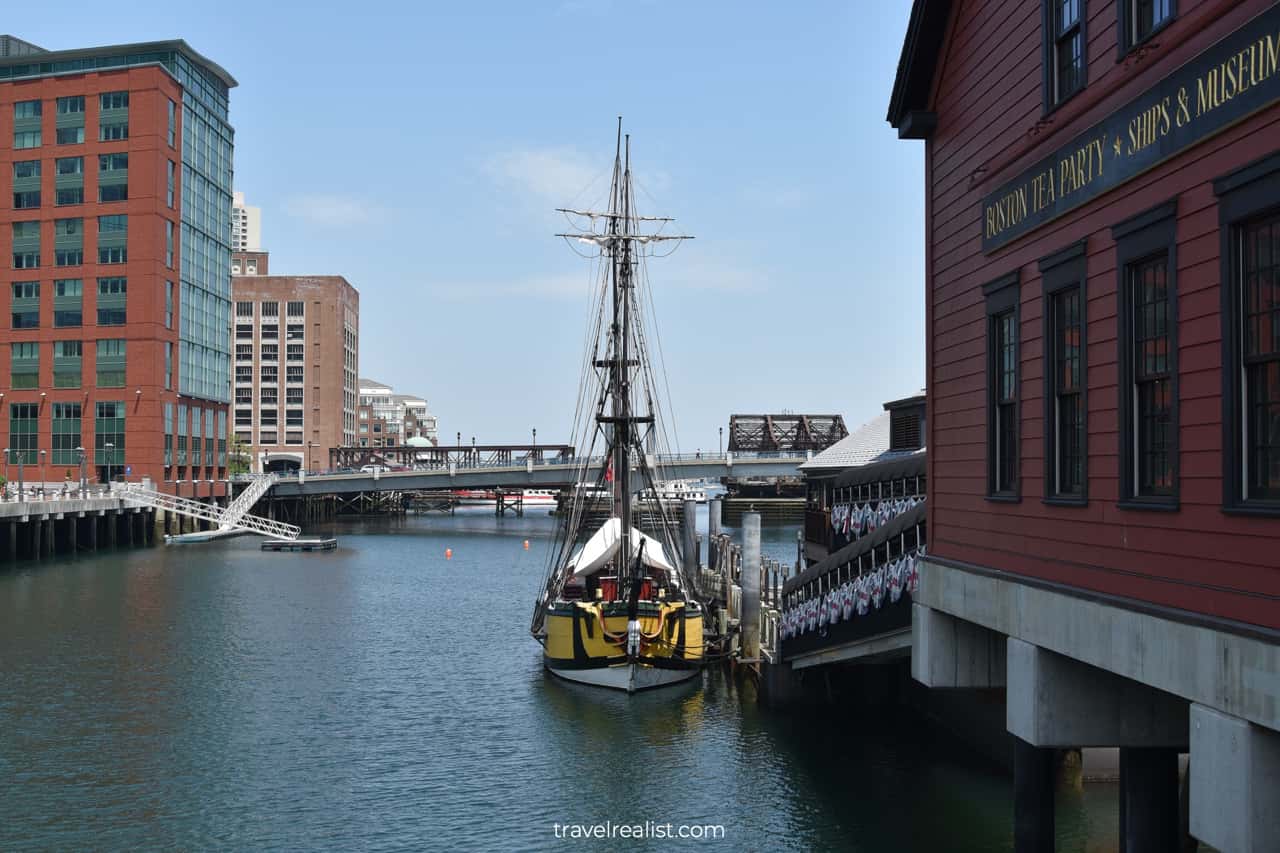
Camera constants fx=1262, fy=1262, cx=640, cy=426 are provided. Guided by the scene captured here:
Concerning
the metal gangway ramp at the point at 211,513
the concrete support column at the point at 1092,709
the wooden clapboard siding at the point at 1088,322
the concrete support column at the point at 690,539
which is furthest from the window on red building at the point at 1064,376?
the metal gangway ramp at the point at 211,513

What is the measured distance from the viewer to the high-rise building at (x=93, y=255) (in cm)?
9881

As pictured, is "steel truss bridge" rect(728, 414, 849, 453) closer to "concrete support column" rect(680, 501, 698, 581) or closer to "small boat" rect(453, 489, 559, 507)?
"small boat" rect(453, 489, 559, 507)

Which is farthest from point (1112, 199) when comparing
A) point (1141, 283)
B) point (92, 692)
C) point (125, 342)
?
point (125, 342)

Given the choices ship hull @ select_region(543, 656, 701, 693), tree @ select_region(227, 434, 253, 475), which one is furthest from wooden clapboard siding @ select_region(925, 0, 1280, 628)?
tree @ select_region(227, 434, 253, 475)

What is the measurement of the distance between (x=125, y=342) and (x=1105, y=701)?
318ft

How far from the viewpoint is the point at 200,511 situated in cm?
10812

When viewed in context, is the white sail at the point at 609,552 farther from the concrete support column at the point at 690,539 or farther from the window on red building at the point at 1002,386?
the window on red building at the point at 1002,386

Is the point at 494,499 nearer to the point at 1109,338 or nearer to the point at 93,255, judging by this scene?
the point at 93,255

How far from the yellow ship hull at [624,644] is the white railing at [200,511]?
2460 inches

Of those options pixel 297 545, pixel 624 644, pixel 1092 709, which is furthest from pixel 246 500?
pixel 1092 709

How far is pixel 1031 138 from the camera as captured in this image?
14.3 m

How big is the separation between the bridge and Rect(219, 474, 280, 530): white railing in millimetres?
2064

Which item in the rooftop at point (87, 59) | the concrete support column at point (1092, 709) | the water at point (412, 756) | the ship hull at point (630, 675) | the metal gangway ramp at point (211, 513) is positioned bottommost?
the water at point (412, 756)

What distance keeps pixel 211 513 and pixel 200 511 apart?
3776 mm
